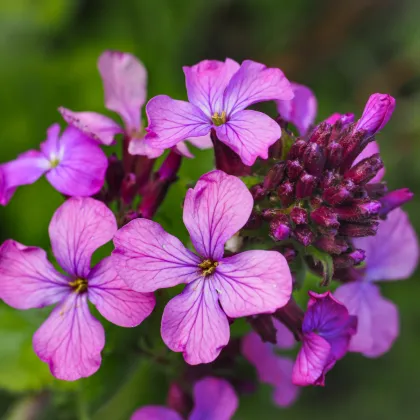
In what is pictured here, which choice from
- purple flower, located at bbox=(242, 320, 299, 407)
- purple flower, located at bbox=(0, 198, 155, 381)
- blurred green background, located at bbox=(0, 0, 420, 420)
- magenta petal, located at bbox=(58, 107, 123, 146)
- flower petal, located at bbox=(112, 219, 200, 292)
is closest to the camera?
flower petal, located at bbox=(112, 219, 200, 292)

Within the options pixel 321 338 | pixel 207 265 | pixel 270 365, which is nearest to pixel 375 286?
pixel 270 365

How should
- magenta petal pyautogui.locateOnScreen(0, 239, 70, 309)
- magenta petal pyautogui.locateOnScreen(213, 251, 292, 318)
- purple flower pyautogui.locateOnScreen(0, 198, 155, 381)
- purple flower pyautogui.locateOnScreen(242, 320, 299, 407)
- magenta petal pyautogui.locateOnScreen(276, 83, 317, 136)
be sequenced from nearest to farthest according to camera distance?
magenta petal pyautogui.locateOnScreen(213, 251, 292, 318), purple flower pyautogui.locateOnScreen(0, 198, 155, 381), magenta petal pyautogui.locateOnScreen(0, 239, 70, 309), magenta petal pyautogui.locateOnScreen(276, 83, 317, 136), purple flower pyautogui.locateOnScreen(242, 320, 299, 407)

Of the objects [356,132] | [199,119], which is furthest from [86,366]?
[356,132]

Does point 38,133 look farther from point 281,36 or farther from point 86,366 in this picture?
point 86,366

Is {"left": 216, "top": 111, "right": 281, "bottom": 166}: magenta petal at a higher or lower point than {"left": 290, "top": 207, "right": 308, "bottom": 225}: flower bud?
higher

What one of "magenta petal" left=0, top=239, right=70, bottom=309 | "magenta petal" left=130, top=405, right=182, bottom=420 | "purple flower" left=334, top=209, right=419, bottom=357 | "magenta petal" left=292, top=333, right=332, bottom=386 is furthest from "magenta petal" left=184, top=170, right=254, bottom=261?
"magenta petal" left=130, top=405, right=182, bottom=420

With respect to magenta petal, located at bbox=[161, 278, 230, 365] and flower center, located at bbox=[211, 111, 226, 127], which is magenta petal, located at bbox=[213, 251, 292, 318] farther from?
flower center, located at bbox=[211, 111, 226, 127]

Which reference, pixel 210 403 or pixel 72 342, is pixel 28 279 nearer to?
pixel 72 342

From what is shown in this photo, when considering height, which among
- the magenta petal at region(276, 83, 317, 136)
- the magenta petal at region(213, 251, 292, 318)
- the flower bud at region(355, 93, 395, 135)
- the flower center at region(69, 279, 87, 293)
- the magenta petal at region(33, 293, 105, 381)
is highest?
the flower bud at region(355, 93, 395, 135)
